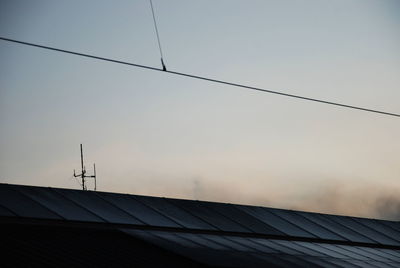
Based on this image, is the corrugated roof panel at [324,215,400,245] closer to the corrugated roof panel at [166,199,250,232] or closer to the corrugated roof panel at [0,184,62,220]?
the corrugated roof panel at [166,199,250,232]

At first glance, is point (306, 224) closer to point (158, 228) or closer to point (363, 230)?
point (363, 230)

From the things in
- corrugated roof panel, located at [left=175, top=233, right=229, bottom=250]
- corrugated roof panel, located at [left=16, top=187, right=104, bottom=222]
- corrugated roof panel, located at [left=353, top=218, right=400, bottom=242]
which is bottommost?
corrugated roof panel, located at [left=175, top=233, right=229, bottom=250]

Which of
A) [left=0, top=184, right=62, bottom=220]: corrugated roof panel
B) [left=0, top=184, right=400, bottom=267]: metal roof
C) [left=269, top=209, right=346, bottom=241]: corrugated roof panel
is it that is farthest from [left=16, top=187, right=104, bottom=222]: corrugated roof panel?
[left=269, top=209, right=346, bottom=241]: corrugated roof panel

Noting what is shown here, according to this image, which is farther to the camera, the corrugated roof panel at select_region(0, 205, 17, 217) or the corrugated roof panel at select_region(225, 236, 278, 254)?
the corrugated roof panel at select_region(225, 236, 278, 254)

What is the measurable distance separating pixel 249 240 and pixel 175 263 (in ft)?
20.5

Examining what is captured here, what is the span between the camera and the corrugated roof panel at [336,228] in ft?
106

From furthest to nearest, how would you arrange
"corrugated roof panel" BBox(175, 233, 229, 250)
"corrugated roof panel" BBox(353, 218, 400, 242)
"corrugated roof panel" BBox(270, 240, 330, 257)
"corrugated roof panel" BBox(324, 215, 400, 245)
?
"corrugated roof panel" BBox(353, 218, 400, 242), "corrugated roof panel" BBox(324, 215, 400, 245), "corrugated roof panel" BBox(270, 240, 330, 257), "corrugated roof panel" BBox(175, 233, 229, 250)

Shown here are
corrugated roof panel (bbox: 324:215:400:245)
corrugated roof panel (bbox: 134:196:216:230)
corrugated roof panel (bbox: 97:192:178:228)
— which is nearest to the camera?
corrugated roof panel (bbox: 97:192:178:228)

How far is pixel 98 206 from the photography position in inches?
1033

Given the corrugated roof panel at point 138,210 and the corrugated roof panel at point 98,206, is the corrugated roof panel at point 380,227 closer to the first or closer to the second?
the corrugated roof panel at point 138,210

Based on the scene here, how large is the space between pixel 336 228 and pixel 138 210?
30.7 feet

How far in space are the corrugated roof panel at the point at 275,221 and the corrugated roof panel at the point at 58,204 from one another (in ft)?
25.4

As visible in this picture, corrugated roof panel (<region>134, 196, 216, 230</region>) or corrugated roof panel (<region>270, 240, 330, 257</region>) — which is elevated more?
corrugated roof panel (<region>134, 196, 216, 230</region>)

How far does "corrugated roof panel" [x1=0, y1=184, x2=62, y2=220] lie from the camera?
76.1 feet
